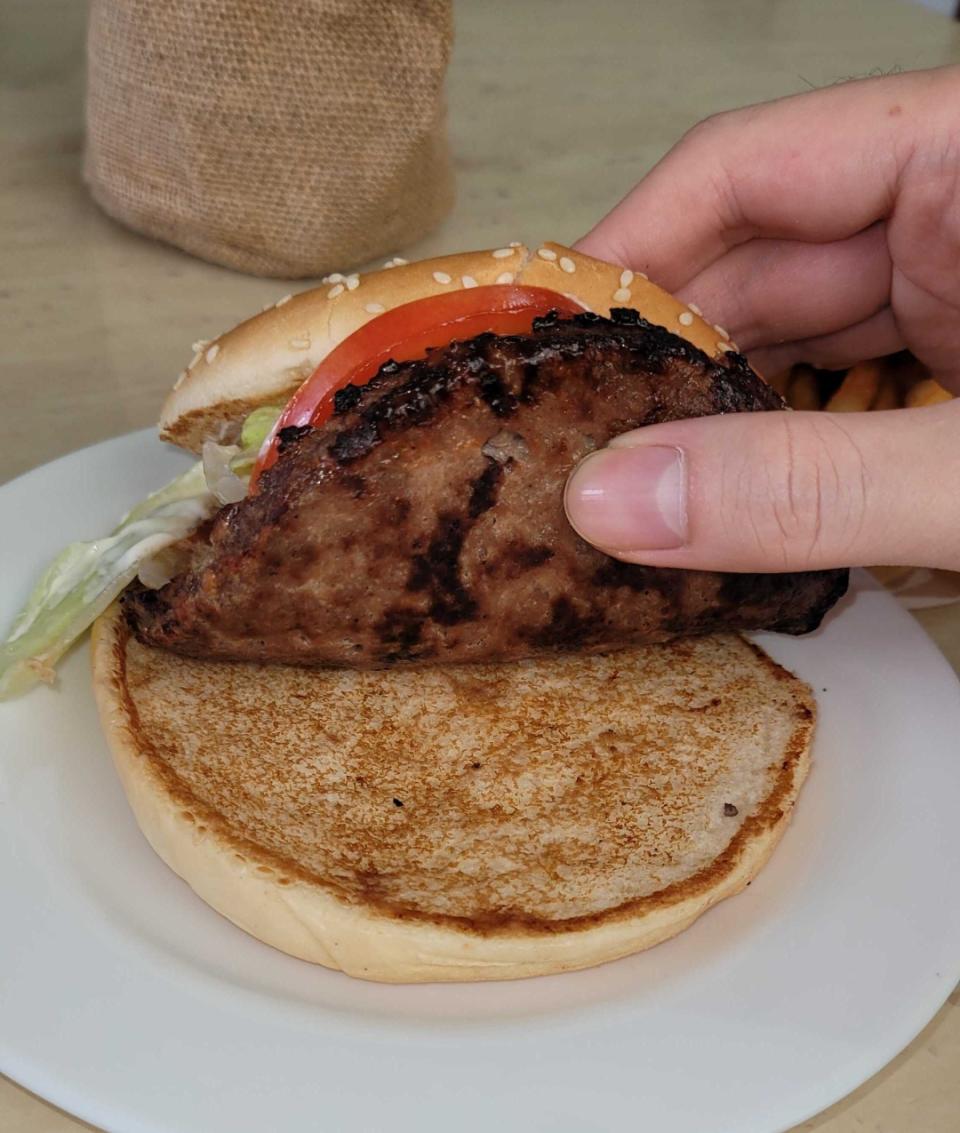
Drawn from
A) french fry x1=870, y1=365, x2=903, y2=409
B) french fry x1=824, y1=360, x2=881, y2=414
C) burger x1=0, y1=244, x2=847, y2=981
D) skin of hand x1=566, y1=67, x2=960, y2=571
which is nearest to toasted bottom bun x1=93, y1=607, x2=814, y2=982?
burger x1=0, y1=244, x2=847, y2=981

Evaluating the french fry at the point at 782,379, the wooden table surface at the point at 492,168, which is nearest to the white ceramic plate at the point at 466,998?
the wooden table surface at the point at 492,168

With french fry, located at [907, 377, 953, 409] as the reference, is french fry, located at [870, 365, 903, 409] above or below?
below

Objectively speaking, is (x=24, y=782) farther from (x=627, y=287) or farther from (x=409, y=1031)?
(x=627, y=287)

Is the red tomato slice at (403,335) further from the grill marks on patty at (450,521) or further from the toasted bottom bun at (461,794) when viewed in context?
the toasted bottom bun at (461,794)

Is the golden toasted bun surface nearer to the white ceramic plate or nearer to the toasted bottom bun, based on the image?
the toasted bottom bun

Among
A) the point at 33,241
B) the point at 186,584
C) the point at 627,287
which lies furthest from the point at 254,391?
the point at 33,241

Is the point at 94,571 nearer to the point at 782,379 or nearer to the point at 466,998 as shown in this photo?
the point at 466,998
